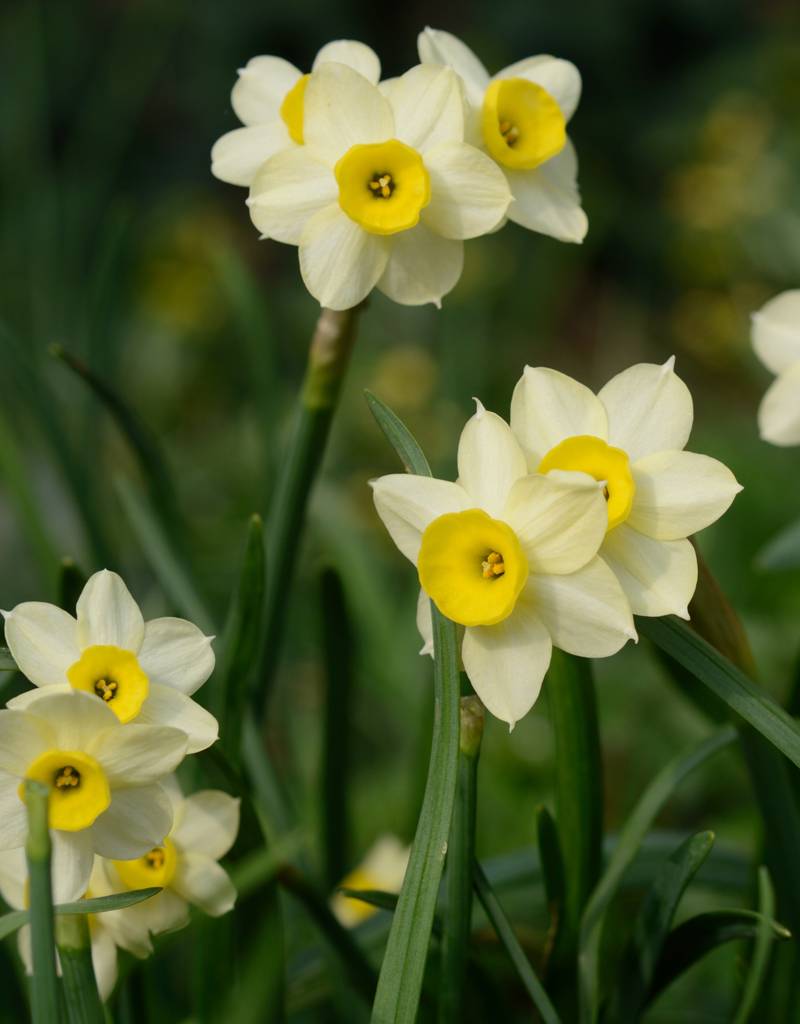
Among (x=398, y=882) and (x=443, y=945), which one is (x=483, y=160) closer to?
(x=443, y=945)

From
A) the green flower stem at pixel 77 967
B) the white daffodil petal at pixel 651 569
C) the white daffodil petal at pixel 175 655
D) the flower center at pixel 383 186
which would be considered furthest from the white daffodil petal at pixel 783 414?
the green flower stem at pixel 77 967

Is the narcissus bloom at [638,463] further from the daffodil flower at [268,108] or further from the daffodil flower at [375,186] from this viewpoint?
the daffodil flower at [268,108]

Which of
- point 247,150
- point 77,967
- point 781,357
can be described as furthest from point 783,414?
point 77,967

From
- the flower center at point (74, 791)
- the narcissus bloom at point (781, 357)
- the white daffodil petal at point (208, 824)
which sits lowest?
the white daffodil petal at point (208, 824)

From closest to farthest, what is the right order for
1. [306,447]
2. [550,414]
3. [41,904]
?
[41,904], [550,414], [306,447]

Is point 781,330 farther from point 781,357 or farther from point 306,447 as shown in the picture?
point 306,447

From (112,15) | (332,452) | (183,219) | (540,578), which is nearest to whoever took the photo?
(540,578)

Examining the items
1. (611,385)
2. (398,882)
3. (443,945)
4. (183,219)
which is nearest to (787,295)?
(611,385)
